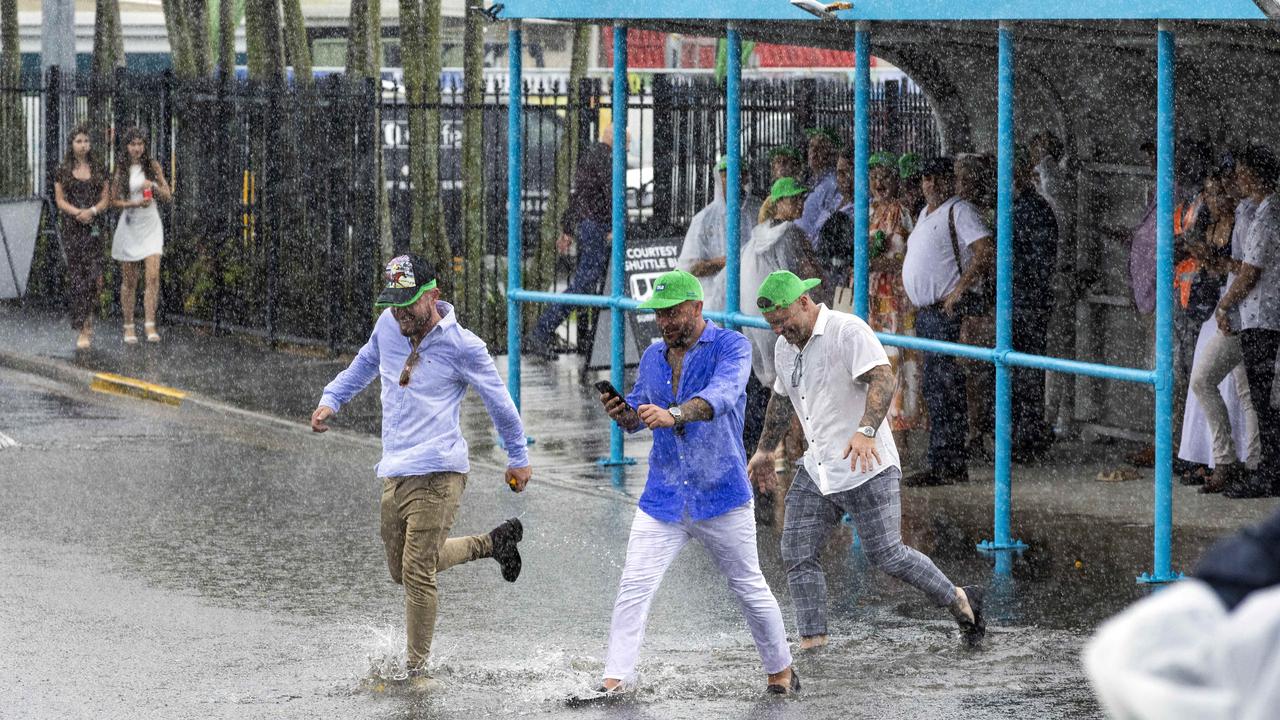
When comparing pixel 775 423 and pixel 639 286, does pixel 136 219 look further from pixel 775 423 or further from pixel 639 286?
pixel 775 423

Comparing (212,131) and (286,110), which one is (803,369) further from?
(212,131)

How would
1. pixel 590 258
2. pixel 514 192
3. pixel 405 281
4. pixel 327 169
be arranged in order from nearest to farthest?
pixel 405 281 → pixel 514 192 → pixel 590 258 → pixel 327 169

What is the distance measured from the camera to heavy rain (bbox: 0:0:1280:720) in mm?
7492

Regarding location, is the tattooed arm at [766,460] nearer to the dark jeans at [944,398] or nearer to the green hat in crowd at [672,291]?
the green hat in crowd at [672,291]

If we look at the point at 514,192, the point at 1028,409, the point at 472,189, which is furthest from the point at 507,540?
the point at 472,189

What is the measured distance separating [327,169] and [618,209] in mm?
5609

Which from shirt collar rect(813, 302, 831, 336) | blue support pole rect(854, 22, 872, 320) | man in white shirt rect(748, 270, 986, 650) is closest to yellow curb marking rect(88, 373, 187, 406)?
blue support pole rect(854, 22, 872, 320)

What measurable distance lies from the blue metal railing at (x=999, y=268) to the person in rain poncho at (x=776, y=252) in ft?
0.72

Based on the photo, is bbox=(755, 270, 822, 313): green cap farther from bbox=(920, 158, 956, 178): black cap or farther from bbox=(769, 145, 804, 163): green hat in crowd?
bbox=(769, 145, 804, 163): green hat in crowd

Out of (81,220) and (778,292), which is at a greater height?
(81,220)

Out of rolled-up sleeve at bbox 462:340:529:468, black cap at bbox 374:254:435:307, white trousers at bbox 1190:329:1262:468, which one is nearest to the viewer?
black cap at bbox 374:254:435:307

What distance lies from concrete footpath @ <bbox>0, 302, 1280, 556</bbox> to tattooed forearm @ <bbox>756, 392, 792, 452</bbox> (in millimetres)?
842

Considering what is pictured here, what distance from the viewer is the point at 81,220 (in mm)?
17938

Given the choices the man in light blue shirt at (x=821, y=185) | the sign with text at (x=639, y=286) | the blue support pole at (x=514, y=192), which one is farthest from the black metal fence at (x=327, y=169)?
the blue support pole at (x=514, y=192)
